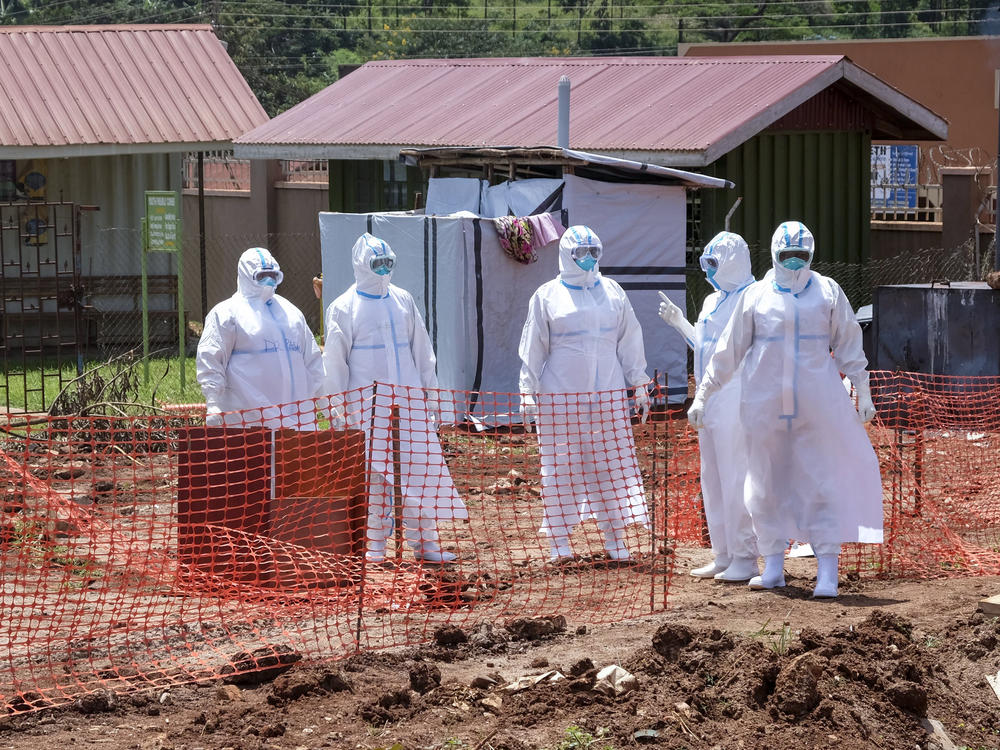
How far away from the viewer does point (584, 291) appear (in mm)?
8906

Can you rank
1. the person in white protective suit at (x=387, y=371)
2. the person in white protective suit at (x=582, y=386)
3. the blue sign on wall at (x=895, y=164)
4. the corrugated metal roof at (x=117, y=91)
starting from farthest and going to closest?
the blue sign on wall at (x=895, y=164) < the corrugated metal roof at (x=117, y=91) < the person in white protective suit at (x=582, y=386) < the person in white protective suit at (x=387, y=371)

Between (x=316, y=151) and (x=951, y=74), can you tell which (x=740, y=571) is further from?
(x=951, y=74)

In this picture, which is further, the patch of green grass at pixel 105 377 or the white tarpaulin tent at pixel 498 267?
the patch of green grass at pixel 105 377

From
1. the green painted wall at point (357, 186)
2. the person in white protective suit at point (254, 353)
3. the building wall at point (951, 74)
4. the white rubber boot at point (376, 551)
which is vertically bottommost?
the white rubber boot at point (376, 551)

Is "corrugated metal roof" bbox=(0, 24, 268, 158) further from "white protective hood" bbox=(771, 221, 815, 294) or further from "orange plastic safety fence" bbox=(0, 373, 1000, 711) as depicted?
"white protective hood" bbox=(771, 221, 815, 294)

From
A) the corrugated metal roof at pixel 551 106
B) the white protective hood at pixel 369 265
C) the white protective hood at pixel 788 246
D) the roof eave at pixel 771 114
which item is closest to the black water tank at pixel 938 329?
the roof eave at pixel 771 114

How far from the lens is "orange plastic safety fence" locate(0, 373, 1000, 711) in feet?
21.6

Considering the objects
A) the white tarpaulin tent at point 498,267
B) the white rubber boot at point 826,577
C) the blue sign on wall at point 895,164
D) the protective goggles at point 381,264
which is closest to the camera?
the white rubber boot at point 826,577

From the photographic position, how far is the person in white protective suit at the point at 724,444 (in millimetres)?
7945

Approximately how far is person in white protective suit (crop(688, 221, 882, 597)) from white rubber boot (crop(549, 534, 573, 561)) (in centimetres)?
120

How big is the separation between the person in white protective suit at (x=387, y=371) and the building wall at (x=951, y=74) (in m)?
19.5

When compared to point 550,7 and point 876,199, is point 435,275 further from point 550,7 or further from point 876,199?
point 550,7

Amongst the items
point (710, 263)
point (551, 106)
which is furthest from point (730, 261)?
point (551, 106)

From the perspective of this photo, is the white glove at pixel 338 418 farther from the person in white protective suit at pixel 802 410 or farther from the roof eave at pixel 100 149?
the roof eave at pixel 100 149
